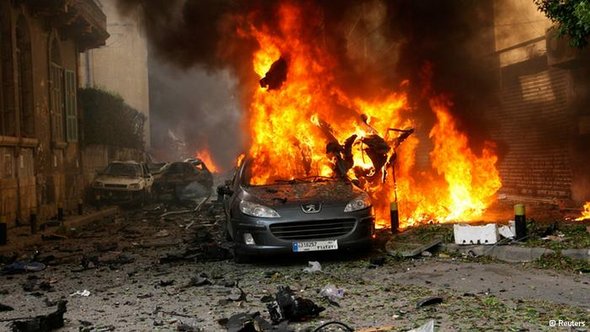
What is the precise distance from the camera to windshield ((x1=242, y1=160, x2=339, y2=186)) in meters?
8.93

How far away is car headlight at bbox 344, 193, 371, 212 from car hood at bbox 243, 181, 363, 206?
0.21 feet

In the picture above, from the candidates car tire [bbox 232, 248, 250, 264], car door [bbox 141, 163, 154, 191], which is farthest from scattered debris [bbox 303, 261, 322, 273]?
car door [bbox 141, 163, 154, 191]

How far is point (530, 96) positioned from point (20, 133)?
13.8m

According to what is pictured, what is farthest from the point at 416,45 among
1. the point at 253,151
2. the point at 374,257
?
the point at 374,257

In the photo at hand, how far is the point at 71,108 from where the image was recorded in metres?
20.0

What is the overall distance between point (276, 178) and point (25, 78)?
10412 millimetres

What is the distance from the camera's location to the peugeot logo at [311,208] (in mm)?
7805

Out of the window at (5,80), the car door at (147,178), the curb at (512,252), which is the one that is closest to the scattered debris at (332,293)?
the curb at (512,252)

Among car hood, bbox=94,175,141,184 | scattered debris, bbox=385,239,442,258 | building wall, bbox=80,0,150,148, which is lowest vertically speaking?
scattered debris, bbox=385,239,442,258

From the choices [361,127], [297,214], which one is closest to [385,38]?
[361,127]

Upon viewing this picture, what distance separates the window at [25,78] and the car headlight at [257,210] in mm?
10370

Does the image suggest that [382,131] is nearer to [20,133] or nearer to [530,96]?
[530,96]

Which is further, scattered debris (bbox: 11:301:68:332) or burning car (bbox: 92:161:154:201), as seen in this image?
burning car (bbox: 92:161:154:201)

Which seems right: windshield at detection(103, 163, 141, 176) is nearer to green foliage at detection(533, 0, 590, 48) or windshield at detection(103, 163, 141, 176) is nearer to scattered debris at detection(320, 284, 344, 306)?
green foliage at detection(533, 0, 590, 48)
